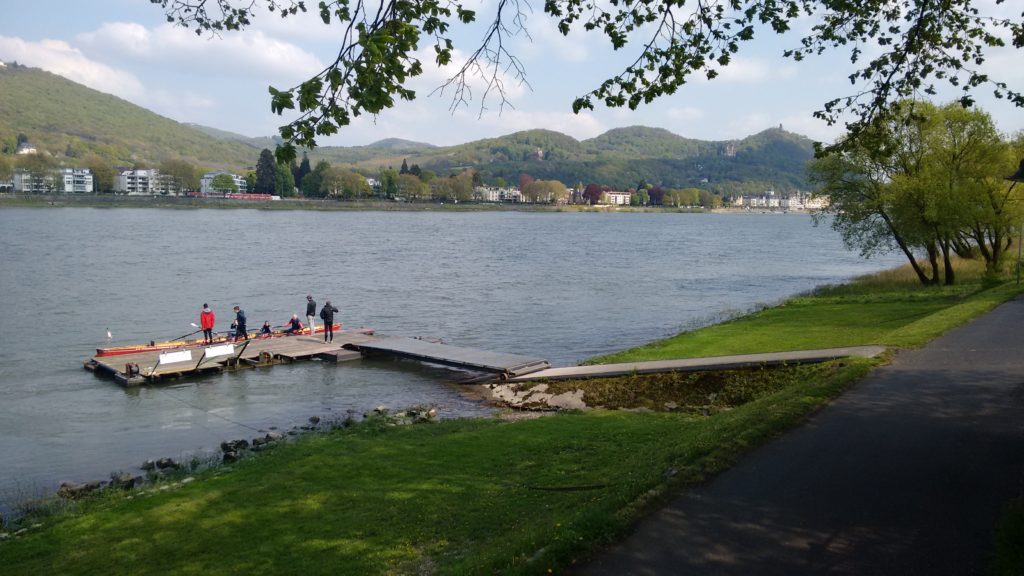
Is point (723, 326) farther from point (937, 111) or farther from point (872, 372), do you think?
point (937, 111)

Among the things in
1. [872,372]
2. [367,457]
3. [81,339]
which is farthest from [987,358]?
[81,339]

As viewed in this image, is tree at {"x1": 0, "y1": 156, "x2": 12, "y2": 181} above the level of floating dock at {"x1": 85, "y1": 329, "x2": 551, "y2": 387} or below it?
above

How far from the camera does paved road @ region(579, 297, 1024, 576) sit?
684cm

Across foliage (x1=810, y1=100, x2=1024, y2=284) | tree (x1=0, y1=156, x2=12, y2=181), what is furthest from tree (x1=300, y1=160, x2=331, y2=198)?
foliage (x1=810, y1=100, x2=1024, y2=284)

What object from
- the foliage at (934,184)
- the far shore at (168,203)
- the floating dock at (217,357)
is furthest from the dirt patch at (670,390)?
the far shore at (168,203)

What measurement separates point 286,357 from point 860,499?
24411mm

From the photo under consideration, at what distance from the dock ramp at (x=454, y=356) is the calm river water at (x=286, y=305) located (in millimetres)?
554

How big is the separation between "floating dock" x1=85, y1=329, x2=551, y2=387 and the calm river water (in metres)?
0.64

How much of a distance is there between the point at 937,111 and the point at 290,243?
7058 centimetres

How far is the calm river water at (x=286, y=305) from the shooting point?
20.3m

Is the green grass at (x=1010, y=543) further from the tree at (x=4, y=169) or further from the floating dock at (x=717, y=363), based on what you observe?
the tree at (x=4, y=169)

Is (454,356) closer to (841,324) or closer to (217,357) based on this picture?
(217,357)

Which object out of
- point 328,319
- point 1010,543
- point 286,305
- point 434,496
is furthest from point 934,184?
point 1010,543

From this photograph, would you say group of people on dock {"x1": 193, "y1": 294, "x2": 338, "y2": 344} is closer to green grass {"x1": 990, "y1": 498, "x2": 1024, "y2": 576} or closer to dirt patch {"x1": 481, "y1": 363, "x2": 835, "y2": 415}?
dirt patch {"x1": 481, "y1": 363, "x2": 835, "y2": 415}
